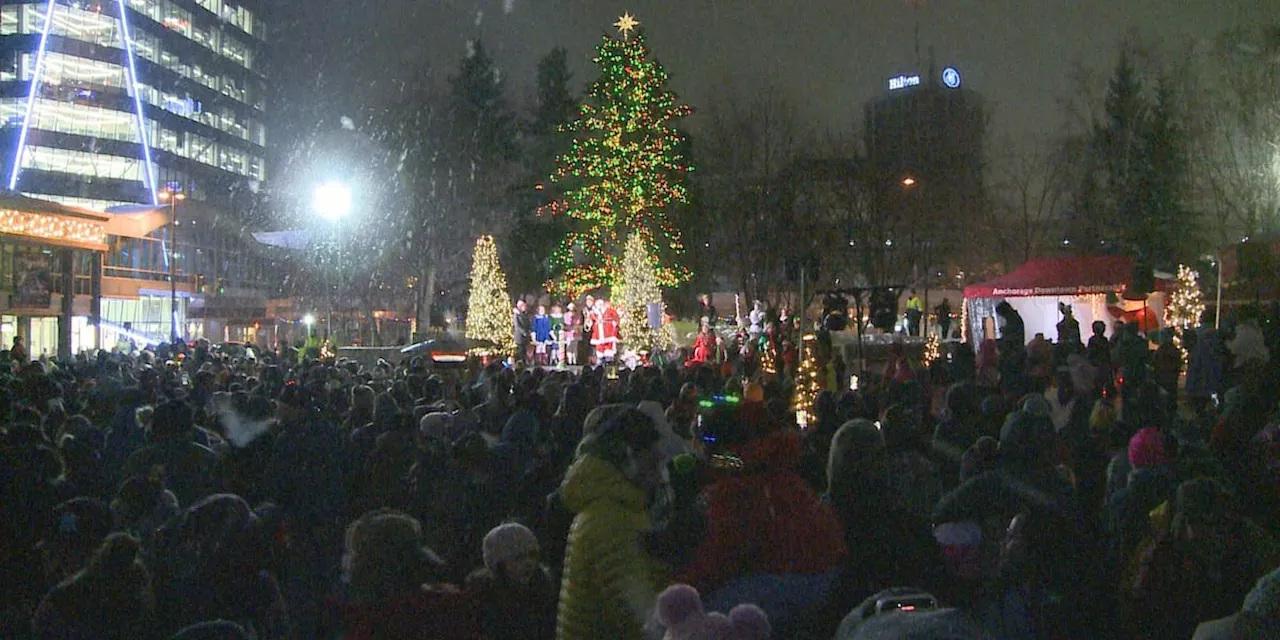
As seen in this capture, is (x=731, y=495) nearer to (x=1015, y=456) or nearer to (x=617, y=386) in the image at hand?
(x=1015, y=456)

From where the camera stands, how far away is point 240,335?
67.8 m

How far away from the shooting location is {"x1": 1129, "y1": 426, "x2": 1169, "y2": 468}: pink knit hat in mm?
6049

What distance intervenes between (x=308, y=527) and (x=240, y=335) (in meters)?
64.5

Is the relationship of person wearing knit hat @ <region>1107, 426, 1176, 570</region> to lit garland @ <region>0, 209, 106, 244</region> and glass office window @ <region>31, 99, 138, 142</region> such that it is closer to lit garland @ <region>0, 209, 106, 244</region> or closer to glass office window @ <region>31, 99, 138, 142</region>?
lit garland @ <region>0, 209, 106, 244</region>

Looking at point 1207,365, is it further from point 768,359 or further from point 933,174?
point 933,174

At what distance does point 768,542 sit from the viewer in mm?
3943

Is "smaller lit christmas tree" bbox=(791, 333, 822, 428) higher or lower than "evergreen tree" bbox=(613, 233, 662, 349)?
lower

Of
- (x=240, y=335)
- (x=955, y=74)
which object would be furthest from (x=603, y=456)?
(x=955, y=74)

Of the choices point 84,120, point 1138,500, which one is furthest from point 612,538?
point 84,120

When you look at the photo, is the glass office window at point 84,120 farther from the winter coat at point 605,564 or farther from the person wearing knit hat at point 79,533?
the winter coat at point 605,564

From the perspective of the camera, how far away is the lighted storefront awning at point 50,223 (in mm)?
25422

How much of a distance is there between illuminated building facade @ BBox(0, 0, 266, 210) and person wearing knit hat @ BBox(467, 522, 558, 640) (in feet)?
218

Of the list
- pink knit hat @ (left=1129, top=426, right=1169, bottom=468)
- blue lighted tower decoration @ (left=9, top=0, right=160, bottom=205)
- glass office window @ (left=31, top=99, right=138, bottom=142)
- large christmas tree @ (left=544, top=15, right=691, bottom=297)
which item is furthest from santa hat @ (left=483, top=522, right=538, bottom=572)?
glass office window @ (left=31, top=99, right=138, bottom=142)

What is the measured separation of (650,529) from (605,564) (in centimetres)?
23
